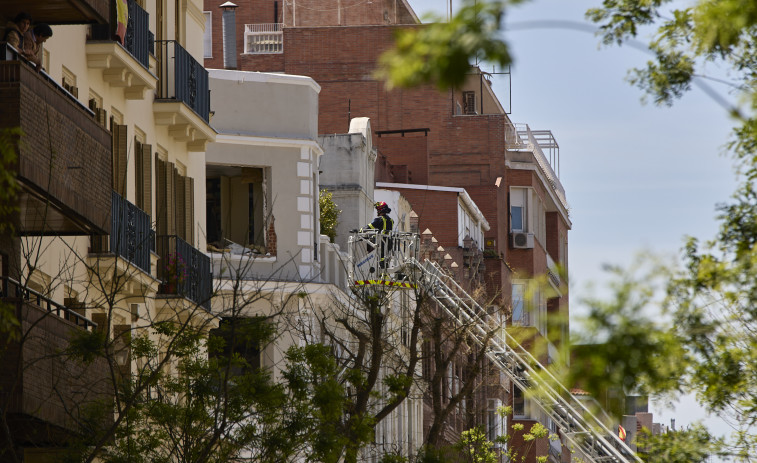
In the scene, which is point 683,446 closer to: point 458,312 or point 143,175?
point 143,175

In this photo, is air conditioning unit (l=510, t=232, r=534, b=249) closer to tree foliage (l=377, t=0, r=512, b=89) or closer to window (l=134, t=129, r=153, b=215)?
window (l=134, t=129, r=153, b=215)

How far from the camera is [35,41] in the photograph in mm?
22359

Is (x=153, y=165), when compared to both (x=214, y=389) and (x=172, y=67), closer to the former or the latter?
(x=172, y=67)

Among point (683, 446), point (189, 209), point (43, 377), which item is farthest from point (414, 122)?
point (683, 446)

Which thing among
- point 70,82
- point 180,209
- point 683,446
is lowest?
point 683,446

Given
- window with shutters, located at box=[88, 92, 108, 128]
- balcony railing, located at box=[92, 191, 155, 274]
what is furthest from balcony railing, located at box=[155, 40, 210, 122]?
balcony railing, located at box=[92, 191, 155, 274]

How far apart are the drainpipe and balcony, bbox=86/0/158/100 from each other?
29992 mm

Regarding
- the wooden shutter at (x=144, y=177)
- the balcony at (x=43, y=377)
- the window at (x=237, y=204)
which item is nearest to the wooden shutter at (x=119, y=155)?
the wooden shutter at (x=144, y=177)

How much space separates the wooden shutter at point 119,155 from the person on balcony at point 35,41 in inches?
204

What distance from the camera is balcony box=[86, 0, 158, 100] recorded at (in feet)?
88.1

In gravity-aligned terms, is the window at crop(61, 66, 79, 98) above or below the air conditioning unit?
→ below

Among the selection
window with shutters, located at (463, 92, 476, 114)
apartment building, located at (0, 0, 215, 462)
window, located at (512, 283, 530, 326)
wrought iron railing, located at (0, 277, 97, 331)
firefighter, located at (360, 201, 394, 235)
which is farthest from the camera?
window with shutters, located at (463, 92, 476, 114)

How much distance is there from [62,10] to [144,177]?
698cm

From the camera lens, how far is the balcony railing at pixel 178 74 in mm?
30656
